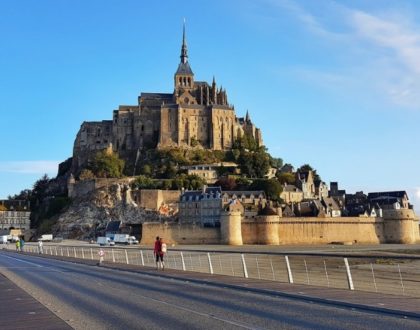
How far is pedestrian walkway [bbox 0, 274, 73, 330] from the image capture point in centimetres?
776

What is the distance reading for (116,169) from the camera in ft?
307

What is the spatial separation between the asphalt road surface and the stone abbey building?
87.0 meters

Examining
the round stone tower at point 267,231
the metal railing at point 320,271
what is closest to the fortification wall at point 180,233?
the round stone tower at point 267,231

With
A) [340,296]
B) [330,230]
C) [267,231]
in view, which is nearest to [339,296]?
[340,296]

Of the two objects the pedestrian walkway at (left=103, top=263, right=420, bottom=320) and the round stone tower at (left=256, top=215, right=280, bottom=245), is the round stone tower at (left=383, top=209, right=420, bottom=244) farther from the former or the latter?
the pedestrian walkway at (left=103, top=263, right=420, bottom=320)

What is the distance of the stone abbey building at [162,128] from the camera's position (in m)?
101

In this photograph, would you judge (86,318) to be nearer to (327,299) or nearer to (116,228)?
(327,299)

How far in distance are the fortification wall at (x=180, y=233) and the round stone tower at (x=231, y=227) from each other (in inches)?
43.1

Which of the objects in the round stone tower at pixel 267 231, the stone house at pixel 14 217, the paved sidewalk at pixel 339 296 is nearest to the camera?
the paved sidewalk at pixel 339 296

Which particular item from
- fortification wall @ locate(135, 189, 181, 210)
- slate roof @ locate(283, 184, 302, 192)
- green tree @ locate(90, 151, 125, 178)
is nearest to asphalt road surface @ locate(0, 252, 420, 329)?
fortification wall @ locate(135, 189, 181, 210)

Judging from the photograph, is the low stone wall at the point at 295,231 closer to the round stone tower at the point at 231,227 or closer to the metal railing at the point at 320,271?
the round stone tower at the point at 231,227

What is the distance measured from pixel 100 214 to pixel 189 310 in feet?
249

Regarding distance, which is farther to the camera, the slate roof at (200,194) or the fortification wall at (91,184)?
the fortification wall at (91,184)

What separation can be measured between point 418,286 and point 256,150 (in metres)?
83.2
